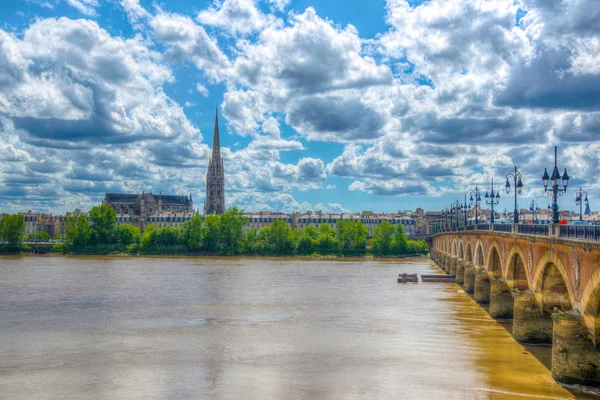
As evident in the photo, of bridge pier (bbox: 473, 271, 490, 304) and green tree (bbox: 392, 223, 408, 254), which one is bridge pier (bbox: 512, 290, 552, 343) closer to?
bridge pier (bbox: 473, 271, 490, 304)

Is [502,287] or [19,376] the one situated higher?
[502,287]

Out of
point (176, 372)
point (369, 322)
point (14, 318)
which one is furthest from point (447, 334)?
point (14, 318)

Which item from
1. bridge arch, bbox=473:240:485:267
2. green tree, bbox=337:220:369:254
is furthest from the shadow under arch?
green tree, bbox=337:220:369:254

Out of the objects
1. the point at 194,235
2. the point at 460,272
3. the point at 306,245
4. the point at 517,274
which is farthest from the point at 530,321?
the point at 194,235

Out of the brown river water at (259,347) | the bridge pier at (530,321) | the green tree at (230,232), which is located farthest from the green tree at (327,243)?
the bridge pier at (530,321)

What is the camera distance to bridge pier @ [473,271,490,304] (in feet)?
169

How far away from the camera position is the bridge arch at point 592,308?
22562 millimetres

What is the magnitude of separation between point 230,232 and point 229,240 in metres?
1.76

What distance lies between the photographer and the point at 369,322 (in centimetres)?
4166

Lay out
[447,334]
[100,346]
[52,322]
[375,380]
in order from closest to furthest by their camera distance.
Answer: [375,380], [100,346], [447,334], [52,322]

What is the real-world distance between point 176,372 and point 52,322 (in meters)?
16.6

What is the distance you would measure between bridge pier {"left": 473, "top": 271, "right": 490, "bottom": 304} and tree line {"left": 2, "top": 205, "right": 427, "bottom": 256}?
86.1 metres

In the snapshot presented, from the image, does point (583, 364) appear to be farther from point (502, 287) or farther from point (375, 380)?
point (502, 287)

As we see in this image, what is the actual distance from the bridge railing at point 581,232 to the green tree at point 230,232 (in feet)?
374
